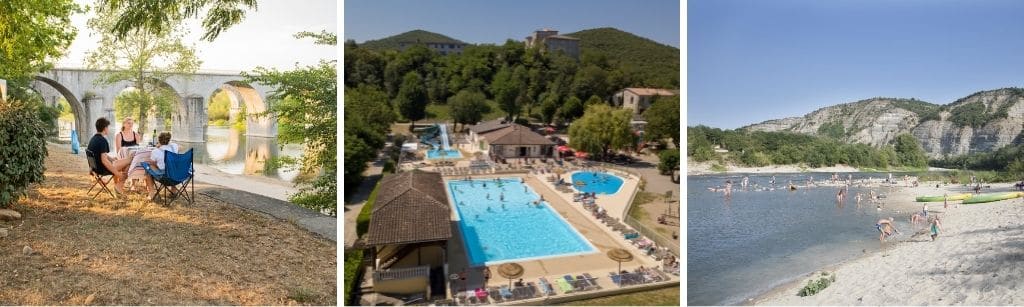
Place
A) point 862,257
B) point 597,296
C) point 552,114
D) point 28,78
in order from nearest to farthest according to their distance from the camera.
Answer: point 28,78 < point 597,296 < point 862,257 < point 552,114

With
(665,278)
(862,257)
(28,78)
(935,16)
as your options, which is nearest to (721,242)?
(665,278)

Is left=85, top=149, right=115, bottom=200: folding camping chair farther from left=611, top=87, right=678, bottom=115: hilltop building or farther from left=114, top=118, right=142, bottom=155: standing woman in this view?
left=611, top=87, right=678, bottom=115: hilltop building

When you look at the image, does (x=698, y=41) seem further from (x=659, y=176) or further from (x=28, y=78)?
(x=28, y=78)

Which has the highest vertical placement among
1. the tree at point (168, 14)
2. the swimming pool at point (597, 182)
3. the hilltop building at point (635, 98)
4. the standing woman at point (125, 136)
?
→ the tree at point (168, 14)

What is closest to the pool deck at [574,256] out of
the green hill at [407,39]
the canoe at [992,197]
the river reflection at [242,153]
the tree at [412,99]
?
the tree at [412,99]

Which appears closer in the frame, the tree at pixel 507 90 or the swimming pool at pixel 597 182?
the tree at pixel 507 90

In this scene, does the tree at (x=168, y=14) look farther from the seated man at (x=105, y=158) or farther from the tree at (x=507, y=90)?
the tree at (x=507, y=90)
